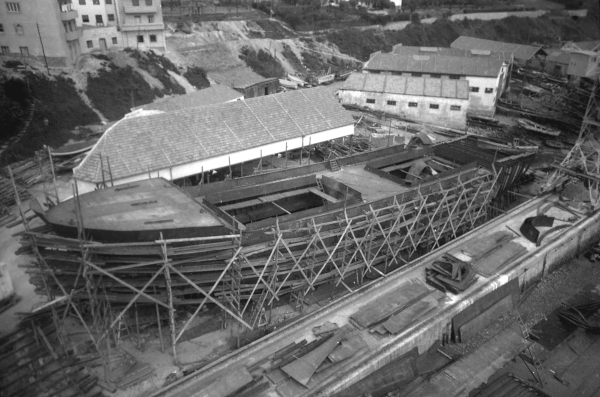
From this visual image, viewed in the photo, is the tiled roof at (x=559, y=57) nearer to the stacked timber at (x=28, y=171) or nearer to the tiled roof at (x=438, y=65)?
the tiled roof at (x=438, y=65)

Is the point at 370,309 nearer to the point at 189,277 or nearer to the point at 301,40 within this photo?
the point at 189,277

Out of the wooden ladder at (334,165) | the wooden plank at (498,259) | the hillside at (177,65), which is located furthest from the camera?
the hillside at (177,65)

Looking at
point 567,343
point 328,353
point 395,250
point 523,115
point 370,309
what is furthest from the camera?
point 523,115

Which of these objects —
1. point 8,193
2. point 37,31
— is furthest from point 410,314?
point 37,31

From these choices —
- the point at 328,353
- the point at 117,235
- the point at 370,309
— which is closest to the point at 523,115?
the point at 370,309

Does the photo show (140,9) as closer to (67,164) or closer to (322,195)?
(67,164)

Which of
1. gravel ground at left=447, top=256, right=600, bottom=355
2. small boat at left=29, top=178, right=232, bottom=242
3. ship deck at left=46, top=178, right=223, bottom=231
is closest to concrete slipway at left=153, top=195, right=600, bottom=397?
gravel ground at left=447, top=256, right=600, bottom=355

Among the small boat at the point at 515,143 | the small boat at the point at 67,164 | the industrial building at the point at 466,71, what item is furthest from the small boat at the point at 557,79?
the small boat at the point at 67,164
